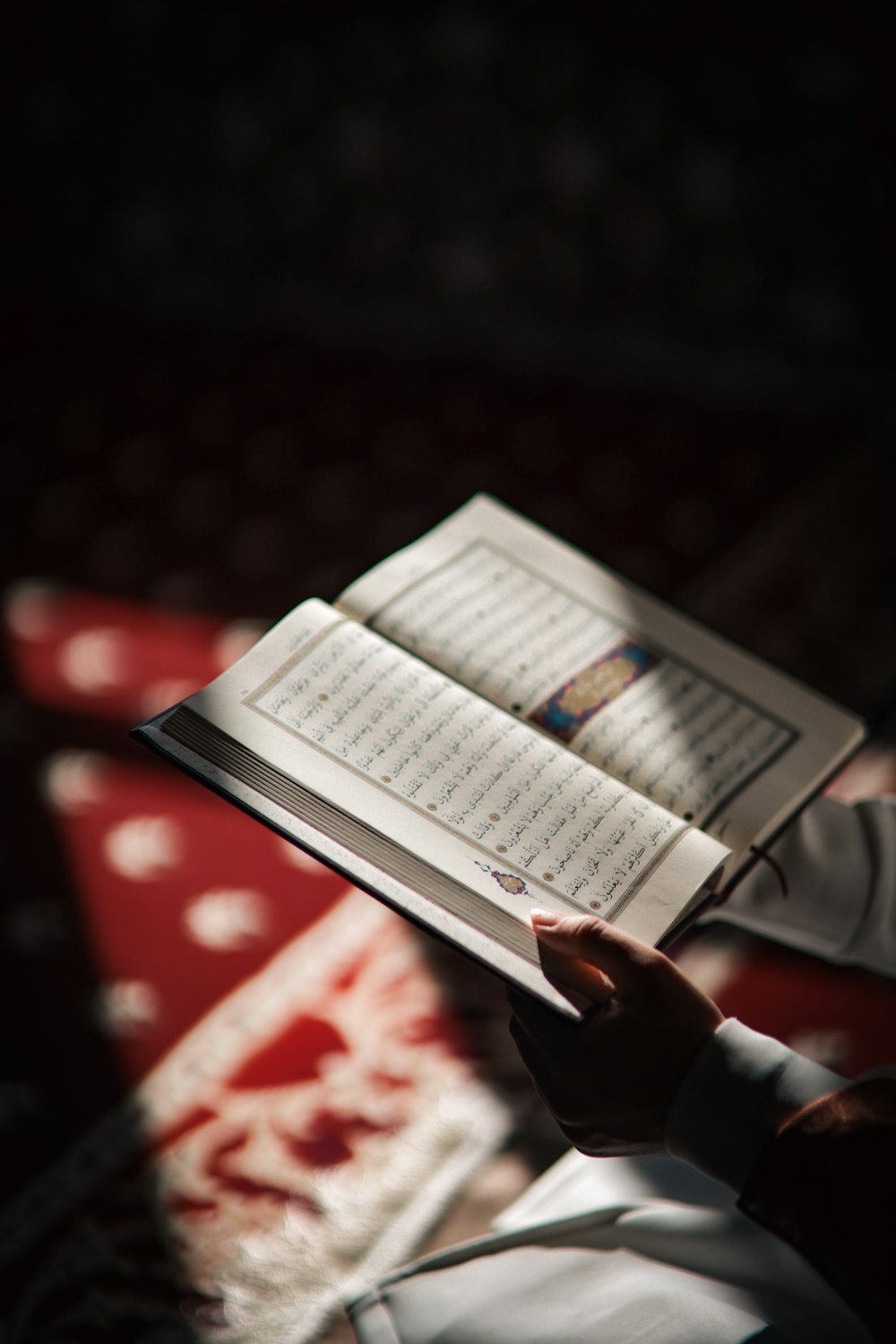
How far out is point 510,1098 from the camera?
1380mm

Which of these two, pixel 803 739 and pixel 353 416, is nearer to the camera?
pixel 803 739

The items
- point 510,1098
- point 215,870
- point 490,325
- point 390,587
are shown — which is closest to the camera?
point 390,587

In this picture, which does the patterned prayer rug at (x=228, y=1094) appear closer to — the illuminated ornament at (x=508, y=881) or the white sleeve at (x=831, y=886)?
the white sleeve at (x=831, y=886)

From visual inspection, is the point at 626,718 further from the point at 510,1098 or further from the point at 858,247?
the point at 858,247

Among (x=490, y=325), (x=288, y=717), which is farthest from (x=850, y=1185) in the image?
(x=490, y=325)

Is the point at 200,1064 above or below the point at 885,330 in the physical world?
below

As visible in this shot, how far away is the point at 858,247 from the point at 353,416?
3.86ft

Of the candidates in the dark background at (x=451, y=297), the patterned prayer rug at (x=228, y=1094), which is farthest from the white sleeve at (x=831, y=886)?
the dark background at (x=451, y=297)

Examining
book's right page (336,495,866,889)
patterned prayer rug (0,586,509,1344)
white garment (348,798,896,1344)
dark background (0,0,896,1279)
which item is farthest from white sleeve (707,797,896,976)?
dark background (0,0,896,1279)

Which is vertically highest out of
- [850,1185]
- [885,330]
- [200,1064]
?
[885,330]

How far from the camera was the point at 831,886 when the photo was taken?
0.96 m

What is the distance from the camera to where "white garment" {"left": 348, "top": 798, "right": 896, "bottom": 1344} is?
0.75m

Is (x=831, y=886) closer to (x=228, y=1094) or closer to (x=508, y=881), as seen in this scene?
(x=508, y=881)

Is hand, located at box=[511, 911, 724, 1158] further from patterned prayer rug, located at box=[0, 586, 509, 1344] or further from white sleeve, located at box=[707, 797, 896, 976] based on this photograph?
patterned prayer rug, located at box=[0, 586, 509, 1344]
